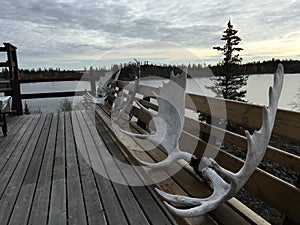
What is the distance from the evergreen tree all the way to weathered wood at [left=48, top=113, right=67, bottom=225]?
10.9m

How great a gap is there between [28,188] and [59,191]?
28cm

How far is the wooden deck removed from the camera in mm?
1595

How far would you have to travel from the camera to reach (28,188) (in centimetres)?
203

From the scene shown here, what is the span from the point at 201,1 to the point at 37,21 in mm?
4948

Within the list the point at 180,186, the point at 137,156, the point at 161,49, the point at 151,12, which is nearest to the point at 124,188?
the point at 137,156

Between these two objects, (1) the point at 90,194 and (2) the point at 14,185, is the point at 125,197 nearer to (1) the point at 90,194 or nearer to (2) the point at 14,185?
(1) the point at 90,194

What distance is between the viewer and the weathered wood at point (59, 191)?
161cm

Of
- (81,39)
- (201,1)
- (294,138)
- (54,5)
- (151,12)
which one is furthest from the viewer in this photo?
(81,39)

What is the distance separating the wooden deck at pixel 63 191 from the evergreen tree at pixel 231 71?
35.4 ft

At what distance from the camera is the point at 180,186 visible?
5.49 feet

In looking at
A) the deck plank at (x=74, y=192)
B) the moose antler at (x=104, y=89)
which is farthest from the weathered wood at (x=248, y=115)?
the moose antler at (x=104, y=89)

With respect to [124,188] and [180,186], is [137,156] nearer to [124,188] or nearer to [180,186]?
[124,188]

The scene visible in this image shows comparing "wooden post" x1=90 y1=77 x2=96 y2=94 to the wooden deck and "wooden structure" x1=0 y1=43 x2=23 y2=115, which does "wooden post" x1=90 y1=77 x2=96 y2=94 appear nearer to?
"wooden structure" x1=0 y1=43 x2=23 y2=115

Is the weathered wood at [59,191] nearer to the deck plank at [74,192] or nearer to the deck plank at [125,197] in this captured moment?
the deck plank at [74,192]
